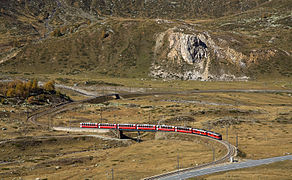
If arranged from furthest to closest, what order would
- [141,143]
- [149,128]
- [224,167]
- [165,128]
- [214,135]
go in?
[149,128] → [165,128] → [141,143] → [214,135] → [224,167]

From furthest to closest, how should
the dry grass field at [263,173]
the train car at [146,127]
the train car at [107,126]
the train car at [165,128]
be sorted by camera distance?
the train car at [107,126] < the train car at [146,127] < the train car at [165,128] < the dry grass field at [263,173]

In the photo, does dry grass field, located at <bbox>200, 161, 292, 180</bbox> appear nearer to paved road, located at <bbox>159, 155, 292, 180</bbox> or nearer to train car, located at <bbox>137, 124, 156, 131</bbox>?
paved road, located at <bbox>159, 155, 292, 180</bbox>

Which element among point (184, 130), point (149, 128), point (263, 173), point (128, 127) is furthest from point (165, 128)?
point (263, 173)

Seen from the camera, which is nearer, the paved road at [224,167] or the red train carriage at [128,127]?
the paved road at [224,167]

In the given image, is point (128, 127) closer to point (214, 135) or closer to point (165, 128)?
point (165, 128)

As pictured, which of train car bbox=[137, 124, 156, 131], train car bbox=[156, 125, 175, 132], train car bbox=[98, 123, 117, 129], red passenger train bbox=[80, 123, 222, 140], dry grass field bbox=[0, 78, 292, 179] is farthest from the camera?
train car bbox=[98, 123, 117, 129]

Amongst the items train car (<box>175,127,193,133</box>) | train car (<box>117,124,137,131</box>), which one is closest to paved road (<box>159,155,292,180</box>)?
train car (<box>175,127,193,133</box>)

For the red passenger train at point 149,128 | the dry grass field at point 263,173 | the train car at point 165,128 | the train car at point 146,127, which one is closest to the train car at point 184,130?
the red passenger train at point 149,128

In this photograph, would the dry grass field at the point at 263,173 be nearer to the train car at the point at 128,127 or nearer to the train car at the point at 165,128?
the train car at the point at 165,128

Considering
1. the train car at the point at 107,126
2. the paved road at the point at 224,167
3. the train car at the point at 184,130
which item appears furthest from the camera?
the train car at the point at 107,126

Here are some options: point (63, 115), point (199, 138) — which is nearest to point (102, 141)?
point (199, 138)

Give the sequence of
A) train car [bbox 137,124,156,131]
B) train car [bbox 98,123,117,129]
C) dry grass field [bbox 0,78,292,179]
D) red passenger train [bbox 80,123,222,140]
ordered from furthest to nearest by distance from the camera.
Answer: train car [bbox 98,123,117,129] → train car [bbox 137,124,156,131] → red passenger train [bbox 80,123,222,140] → dry grass field [bbox 0,78,292,179]

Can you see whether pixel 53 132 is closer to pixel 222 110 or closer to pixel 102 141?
pixel 102 141

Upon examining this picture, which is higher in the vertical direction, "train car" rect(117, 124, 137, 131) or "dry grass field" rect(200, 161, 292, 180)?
"dry grass field" rect(200, 161, 292, 180)
